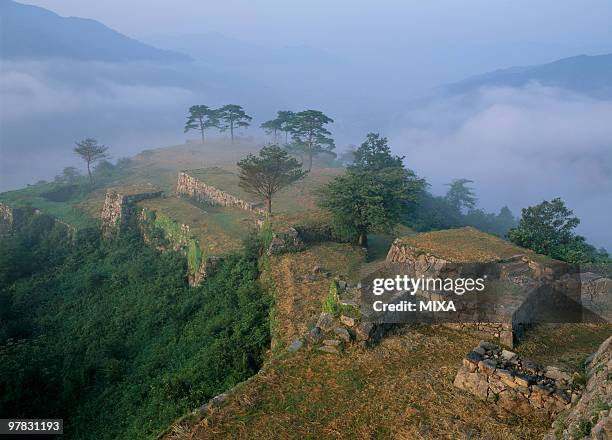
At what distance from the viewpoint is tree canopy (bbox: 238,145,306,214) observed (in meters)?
27.0

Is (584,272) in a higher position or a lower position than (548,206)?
lower

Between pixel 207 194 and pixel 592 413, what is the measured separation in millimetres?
33235

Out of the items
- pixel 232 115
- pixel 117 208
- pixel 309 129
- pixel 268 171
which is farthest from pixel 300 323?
pixel 232 115

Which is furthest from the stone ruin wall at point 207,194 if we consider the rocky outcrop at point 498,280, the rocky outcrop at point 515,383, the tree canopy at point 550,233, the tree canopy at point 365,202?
the rocky outcrop at point 515,383

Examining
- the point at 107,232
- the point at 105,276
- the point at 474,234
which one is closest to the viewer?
the point at 474,234

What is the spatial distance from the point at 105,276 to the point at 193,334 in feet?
41.1

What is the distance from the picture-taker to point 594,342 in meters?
11.9

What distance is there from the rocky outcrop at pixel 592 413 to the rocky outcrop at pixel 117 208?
1209 inches

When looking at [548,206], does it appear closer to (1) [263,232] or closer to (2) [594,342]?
(2) [594,342]

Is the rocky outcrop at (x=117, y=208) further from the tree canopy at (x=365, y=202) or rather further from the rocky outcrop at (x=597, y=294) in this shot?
the rocky outcrop at (x=597, y=294)

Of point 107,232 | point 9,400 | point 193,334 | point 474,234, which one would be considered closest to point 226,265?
point 193,334

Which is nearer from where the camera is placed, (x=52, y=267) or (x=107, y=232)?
(x=52, y=267)

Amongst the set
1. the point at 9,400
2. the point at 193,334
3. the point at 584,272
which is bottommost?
the point at 9,400

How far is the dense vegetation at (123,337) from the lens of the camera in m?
13.7
